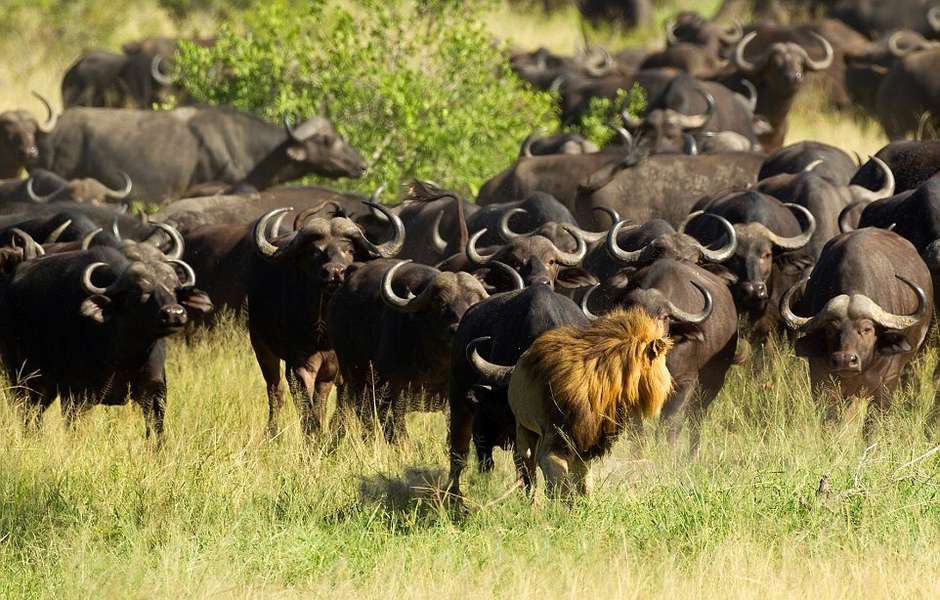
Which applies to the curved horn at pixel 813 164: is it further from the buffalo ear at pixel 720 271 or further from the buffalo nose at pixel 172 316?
the buffalo nose at pixel 172 316

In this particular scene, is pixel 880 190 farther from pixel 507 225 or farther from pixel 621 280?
pixel 621 280

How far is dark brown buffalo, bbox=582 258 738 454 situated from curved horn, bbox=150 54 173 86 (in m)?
14.4

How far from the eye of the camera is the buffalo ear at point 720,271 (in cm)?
1045

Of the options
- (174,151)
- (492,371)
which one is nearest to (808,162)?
(492,371)

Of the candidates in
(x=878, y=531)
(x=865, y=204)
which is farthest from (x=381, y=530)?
(x=865, y=204)

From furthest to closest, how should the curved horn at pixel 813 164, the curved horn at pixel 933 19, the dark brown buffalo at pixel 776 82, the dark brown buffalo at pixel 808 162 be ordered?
the curved horn at pixel 933 19
the dark brown buffalo at pixel 776 82
the dark brown buffalo at pixel 808 162
the curved horn at pixel 813 164

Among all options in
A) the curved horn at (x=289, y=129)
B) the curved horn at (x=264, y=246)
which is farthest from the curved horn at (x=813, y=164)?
the curved horn at (x=289, y=129)

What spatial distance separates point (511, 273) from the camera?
30.8ft

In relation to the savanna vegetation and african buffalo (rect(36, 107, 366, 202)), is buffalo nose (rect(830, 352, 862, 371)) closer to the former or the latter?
the savanna vegetation

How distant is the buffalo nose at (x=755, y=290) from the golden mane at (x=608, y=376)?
382cm

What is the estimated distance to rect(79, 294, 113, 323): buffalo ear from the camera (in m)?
9.66

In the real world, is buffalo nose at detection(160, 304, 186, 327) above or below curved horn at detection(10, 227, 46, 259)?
above

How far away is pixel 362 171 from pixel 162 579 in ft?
36.8

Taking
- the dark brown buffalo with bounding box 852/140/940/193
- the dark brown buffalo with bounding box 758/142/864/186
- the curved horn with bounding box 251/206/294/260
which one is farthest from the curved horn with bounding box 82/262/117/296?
the dark brown buffalo with bounding box 758/142/864/186
